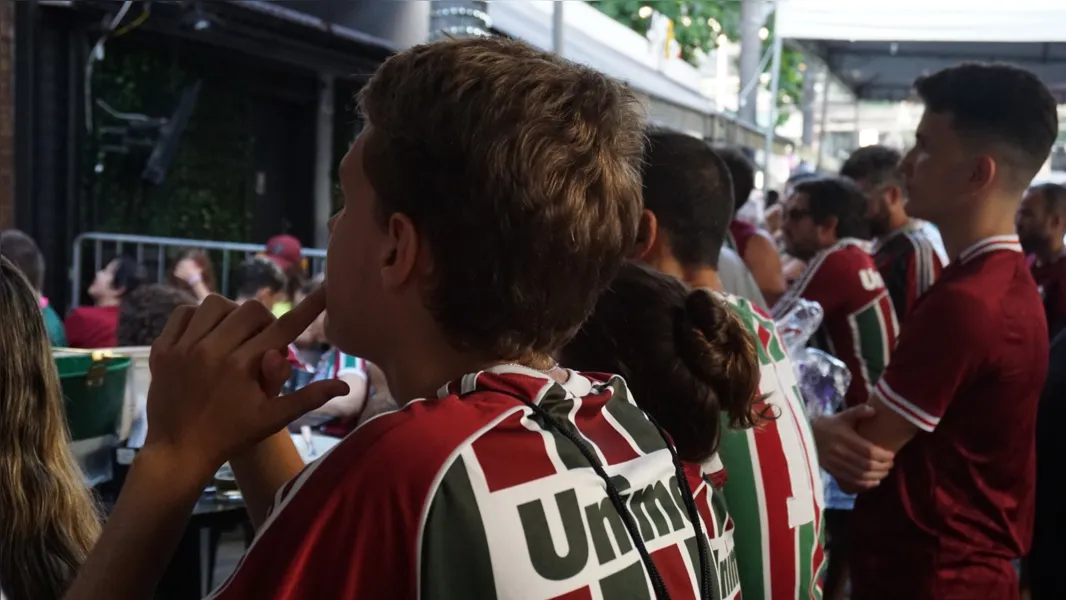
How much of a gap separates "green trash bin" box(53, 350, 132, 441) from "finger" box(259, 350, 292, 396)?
1.58 metres

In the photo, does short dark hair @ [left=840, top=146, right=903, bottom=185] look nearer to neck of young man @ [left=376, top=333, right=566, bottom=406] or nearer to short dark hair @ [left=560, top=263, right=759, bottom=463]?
short dark hair @ [left=560, top=263, right=759, bottom=463]

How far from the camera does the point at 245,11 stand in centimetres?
702

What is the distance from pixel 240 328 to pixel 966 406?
1720 mm

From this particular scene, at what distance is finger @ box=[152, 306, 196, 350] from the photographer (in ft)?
3.38

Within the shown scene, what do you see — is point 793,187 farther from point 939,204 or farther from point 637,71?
point 637,71

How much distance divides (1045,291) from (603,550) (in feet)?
14.2

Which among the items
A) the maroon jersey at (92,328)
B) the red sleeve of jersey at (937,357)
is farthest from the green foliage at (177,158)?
the red sleeve of jersey at (937,357)

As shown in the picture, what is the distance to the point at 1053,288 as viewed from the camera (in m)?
4.62

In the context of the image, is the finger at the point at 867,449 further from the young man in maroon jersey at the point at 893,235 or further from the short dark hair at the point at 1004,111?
the young man in maroon jersey at the point at 893,235

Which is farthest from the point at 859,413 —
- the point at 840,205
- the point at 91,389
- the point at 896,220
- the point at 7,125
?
the point at 7,125

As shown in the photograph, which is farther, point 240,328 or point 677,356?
point 677,356

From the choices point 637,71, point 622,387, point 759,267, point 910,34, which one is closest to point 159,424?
point 622,387

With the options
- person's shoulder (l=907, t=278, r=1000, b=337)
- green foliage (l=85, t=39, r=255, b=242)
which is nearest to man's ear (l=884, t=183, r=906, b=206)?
person's shoulder (l=907, t=278, r=1000, b=337)

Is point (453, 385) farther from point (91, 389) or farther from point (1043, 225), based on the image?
point (1043, 225)
